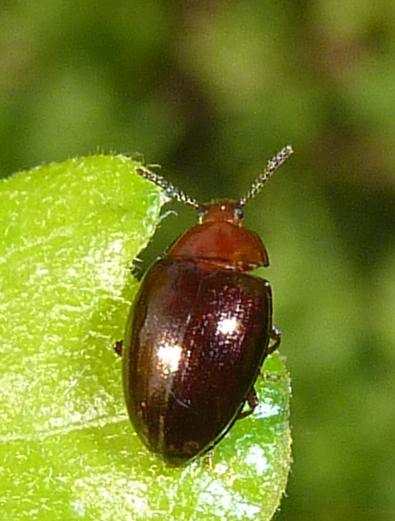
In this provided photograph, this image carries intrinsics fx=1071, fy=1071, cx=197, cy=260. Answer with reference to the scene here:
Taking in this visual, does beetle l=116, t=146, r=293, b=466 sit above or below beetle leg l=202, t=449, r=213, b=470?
above

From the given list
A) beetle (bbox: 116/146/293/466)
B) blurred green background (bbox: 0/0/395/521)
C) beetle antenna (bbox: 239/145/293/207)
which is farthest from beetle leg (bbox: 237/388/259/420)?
blurred green background (bbox: 0/0/395/521)

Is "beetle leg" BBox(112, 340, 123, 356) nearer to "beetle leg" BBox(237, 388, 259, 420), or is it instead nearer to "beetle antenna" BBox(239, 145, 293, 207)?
"beetle leg" BBox(237, 388, 259, 420)

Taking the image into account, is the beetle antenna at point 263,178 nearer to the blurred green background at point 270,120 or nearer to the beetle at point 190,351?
the beetle at point 190,351

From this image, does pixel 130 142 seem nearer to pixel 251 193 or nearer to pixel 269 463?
pixel 251 193

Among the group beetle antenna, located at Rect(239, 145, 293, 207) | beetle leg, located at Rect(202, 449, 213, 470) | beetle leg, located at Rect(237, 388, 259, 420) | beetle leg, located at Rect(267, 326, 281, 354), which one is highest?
beetle antenna, located at Rect(239, 145, 293, 207)

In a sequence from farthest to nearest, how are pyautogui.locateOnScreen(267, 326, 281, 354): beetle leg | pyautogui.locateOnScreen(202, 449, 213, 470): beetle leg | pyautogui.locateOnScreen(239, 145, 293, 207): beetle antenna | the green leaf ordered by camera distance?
pyautogui.locateOnScreen(239, 145, 293, 207): beetle antenna → pyautogui.locateOnScreen(267, 326, 281, 354): beetle leg → pyautogui.locateOnScreen(202, 449, 213, 470): beetle leg → the green leaf
